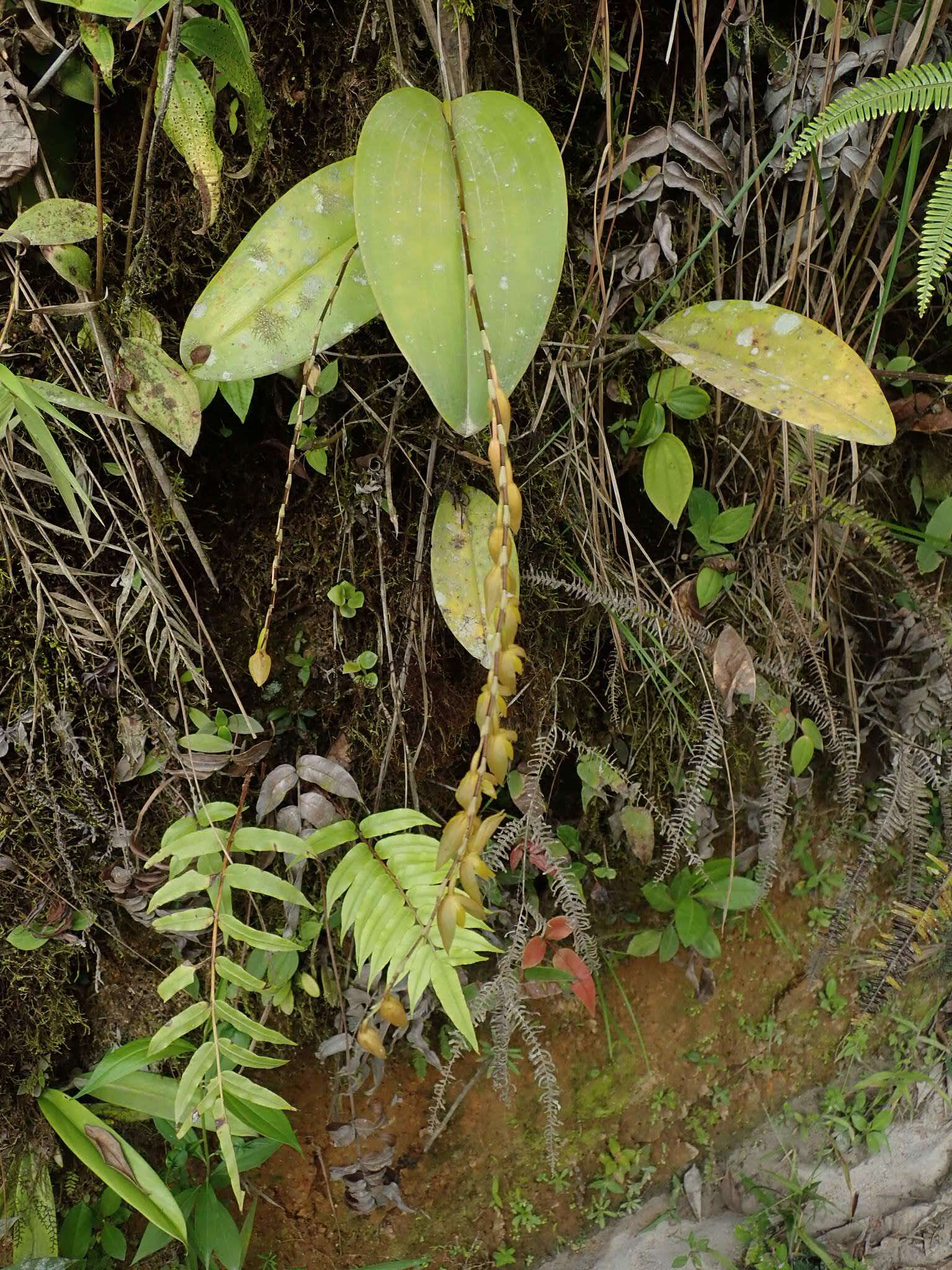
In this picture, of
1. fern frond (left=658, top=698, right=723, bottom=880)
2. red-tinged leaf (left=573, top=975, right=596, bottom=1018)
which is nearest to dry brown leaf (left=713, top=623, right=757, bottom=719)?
fern frond (left=658, top=698, right=723, bottom=880)

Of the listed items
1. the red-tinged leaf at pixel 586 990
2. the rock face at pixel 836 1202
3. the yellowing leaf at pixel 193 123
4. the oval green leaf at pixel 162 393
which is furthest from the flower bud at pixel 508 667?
the rock face at pixel 836 1202

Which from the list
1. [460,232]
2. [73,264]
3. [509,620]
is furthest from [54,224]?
[509,620]

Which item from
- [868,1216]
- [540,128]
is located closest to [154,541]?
[540,128]

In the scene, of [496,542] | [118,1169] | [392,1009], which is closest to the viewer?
[496,542]

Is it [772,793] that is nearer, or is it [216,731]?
[216,731]

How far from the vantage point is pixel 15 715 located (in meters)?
0.98

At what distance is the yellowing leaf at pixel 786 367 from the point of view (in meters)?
0.80

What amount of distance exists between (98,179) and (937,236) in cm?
80

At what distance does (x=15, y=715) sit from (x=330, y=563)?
1.32 ft

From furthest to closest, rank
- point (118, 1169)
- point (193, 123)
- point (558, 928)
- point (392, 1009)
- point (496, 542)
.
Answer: point (558, 928), point (118, 1169), point (193, 123), point (392, 1009), point (496, 542)

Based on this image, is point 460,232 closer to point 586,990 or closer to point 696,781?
point 696,781

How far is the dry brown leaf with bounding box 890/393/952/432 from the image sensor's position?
1261 mm

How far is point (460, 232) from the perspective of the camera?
721 mm

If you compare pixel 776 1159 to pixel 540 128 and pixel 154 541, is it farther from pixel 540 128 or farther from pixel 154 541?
pixel 540 128
